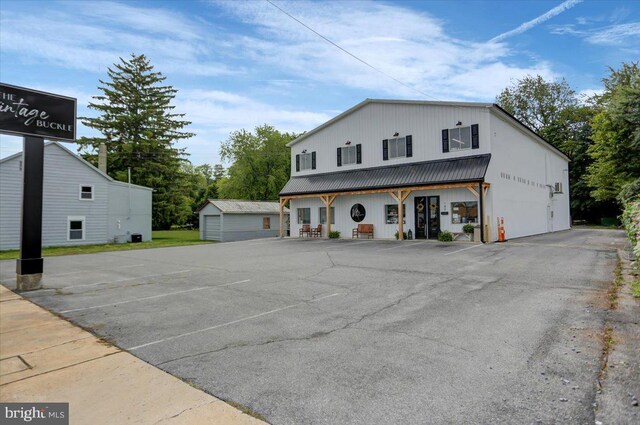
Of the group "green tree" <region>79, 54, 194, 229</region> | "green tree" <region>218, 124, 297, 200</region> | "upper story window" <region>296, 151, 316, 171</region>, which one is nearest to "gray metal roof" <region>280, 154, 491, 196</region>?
"upper story window" <region>296, 151, 316, 171</region>

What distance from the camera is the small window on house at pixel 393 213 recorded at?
2017 centimetres

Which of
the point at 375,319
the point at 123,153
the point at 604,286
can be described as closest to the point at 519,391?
the point at 375,319

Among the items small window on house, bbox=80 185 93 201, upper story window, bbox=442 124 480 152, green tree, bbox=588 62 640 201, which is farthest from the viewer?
small window on house, bbox=80 185 93 201

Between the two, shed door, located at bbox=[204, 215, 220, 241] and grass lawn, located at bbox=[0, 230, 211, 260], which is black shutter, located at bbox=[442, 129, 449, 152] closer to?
grass lawn, located at bbox=[0, 230, 211, 260]

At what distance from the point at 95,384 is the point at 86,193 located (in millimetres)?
25106

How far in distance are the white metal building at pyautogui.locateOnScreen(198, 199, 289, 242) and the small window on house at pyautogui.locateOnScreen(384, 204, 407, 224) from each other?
11.6 meters

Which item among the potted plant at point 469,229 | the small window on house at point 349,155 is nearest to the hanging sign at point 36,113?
the small window on house at point 349,155

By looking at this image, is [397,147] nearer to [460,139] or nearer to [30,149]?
[460,139]

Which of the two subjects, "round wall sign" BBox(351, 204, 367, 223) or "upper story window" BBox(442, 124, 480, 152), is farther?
"round wall sign" BBox(351, 204, 367, 223)

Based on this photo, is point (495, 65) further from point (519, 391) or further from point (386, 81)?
point (519, 391)

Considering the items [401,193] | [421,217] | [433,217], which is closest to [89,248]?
[401,193]

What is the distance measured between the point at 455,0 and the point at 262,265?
11.2 m

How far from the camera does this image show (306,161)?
86.0 ft

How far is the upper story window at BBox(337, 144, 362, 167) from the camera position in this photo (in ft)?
75.4
